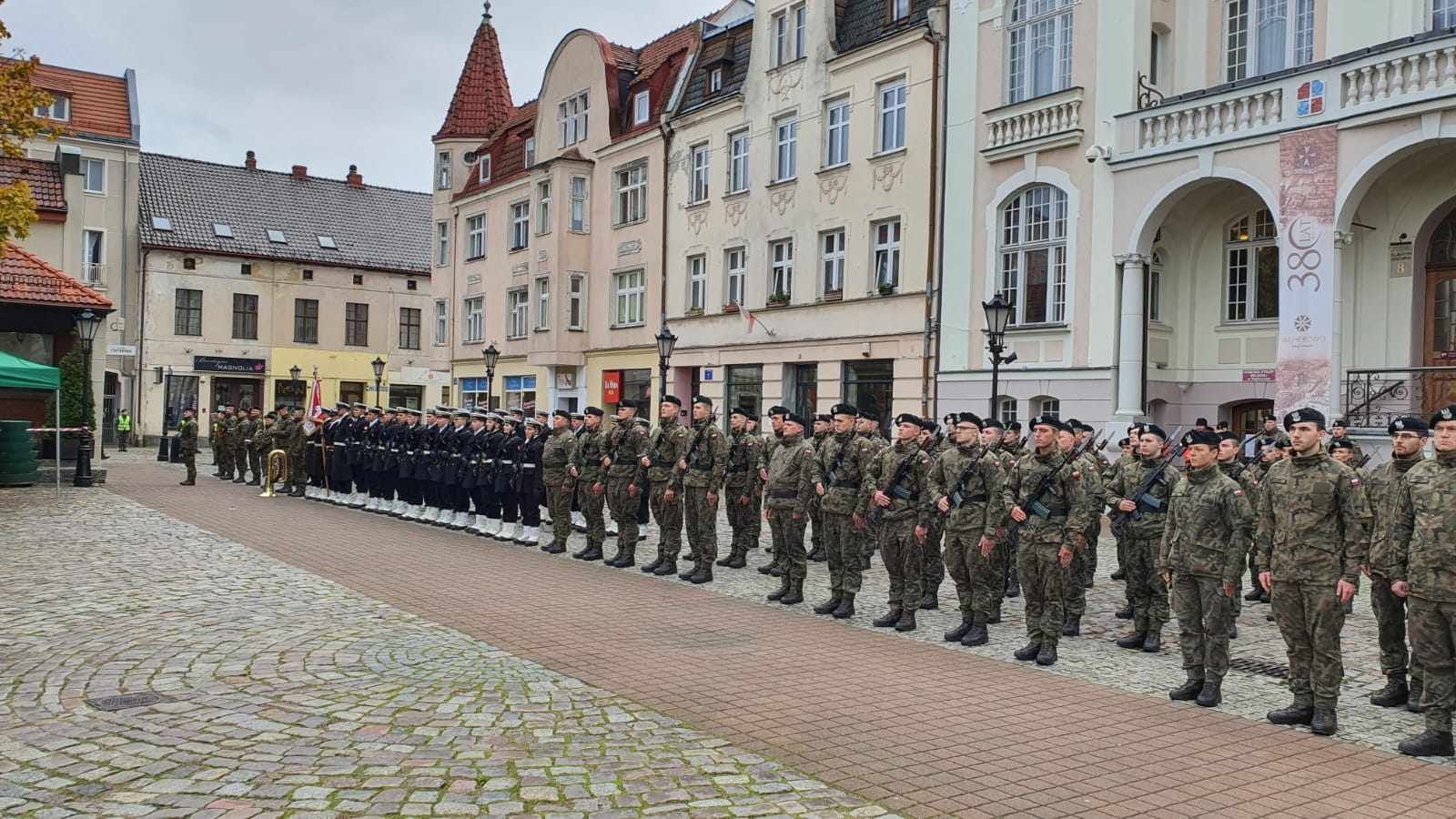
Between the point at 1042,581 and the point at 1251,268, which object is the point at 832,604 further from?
the point at 1251,268

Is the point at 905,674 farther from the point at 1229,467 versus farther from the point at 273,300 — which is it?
the point at 273,300

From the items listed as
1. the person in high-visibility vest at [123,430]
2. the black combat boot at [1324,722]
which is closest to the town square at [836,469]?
the black combat boot at [1324,722]

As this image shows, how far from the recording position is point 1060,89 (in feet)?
72.4

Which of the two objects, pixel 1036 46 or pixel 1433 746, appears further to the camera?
pixel 1036 46

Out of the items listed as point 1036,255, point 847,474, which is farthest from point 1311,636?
point 1036,255

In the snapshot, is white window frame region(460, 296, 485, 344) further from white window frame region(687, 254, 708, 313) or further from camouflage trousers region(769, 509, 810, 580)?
camouflage trousers region(769, 509, 810, 580)

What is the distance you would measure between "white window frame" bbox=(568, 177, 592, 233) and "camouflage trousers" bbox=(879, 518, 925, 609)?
26492 mm

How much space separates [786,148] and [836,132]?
1.92 meters

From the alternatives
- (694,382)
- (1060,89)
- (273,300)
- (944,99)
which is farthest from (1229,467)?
(273,300)

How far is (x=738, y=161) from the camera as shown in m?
30.4

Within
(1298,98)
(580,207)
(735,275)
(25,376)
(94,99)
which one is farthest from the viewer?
(94,99)

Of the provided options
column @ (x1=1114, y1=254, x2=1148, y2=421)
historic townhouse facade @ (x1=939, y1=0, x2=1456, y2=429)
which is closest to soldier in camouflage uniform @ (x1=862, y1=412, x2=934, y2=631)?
historic townhouse facade @ (x1=939, y1=0, x2=1456, y2=429)

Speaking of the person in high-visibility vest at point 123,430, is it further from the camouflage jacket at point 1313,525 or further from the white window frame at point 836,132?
the camouflage jacket at point 1313,525

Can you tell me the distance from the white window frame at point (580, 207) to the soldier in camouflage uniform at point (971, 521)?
26780 mm
